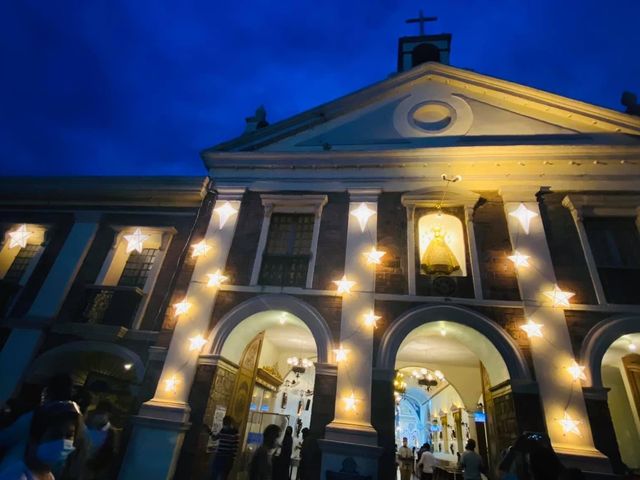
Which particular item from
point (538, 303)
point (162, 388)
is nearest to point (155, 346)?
point (162, 388)

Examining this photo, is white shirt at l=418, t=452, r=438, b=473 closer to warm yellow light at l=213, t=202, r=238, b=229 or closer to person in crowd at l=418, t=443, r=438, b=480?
person in crowd at l=418, t=443, r=438, b=480

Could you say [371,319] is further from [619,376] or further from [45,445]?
[619,376]

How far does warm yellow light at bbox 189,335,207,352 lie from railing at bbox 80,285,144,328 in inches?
83.4

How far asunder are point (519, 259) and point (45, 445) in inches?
339

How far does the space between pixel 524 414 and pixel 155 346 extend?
7741 mm

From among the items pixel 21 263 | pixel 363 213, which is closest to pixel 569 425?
pixel 363 213

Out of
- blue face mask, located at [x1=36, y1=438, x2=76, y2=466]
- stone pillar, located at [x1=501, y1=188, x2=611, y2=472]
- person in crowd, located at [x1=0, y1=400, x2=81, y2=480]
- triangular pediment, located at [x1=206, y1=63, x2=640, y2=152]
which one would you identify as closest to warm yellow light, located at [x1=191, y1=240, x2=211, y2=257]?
triangular pediment, located at [x1=206, y1=63, x2=640, y2=152]

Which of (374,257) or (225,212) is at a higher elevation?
(225,212)

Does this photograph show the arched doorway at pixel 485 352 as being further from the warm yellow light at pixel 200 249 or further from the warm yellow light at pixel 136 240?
the warm yellow light at pixel 136 240

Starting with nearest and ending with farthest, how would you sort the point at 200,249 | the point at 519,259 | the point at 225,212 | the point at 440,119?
1. the point at 519,259
2. the point at 200,249
3. the point at 225,212
4. the point at 440,119

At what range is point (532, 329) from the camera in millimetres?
7309

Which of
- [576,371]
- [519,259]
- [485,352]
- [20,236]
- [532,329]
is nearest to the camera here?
[576,371]

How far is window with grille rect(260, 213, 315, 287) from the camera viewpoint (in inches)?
343

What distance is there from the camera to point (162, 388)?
24.8 feet
